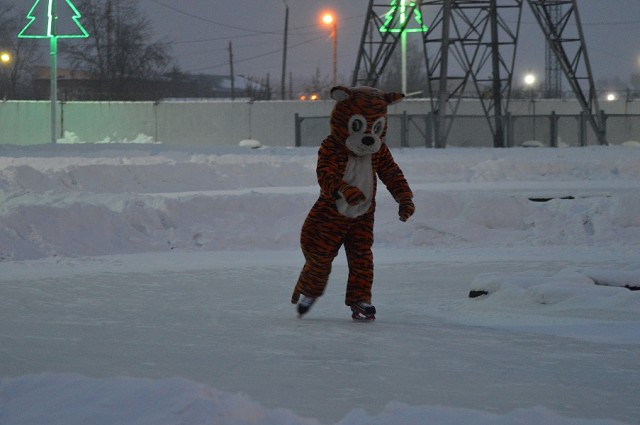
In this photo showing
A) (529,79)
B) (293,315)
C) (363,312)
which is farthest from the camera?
(529,79)

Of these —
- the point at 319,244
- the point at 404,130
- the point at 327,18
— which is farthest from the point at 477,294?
the point at 327,18

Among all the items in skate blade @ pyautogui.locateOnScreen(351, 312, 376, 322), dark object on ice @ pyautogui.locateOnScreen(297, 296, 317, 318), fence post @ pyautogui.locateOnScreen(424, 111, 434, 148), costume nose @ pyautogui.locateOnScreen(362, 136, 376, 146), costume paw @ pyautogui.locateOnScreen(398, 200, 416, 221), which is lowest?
skate blade @ pyautogui.locateOnScreen(351, 312, 376, 322)

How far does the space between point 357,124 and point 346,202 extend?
0.57 m

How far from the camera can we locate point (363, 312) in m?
8.34

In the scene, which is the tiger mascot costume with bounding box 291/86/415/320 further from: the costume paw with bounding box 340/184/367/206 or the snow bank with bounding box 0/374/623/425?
the snow bank with bounding box 0/374/623/425

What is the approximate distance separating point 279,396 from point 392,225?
984 cm

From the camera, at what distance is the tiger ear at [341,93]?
851cm

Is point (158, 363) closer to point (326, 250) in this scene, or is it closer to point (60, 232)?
point (326, 250)

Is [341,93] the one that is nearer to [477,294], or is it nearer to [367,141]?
[367,141]

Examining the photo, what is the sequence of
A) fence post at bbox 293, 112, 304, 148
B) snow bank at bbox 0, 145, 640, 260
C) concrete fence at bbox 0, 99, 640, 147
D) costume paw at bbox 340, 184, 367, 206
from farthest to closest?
1. concrete fence at bbox 0, 99, 640, 147
2. fence post at bbox 293, 112, 304, 148
3. snow bank at bbox 0, 145, 640, 260
4. costume paw at bbox 340, 184, 367, 206

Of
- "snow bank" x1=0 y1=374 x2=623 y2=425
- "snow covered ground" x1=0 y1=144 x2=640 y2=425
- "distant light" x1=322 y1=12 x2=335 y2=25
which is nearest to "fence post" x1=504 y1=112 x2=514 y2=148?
"snow covered ground" x1=0 y1=144 x2=640 y2=425

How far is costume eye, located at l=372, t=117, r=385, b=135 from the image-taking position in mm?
8437

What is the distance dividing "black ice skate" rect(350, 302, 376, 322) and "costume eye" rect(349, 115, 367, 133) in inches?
47.5

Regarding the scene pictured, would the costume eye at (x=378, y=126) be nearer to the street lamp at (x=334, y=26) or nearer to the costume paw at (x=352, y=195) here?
the costume paw at (x=352, y=195)
